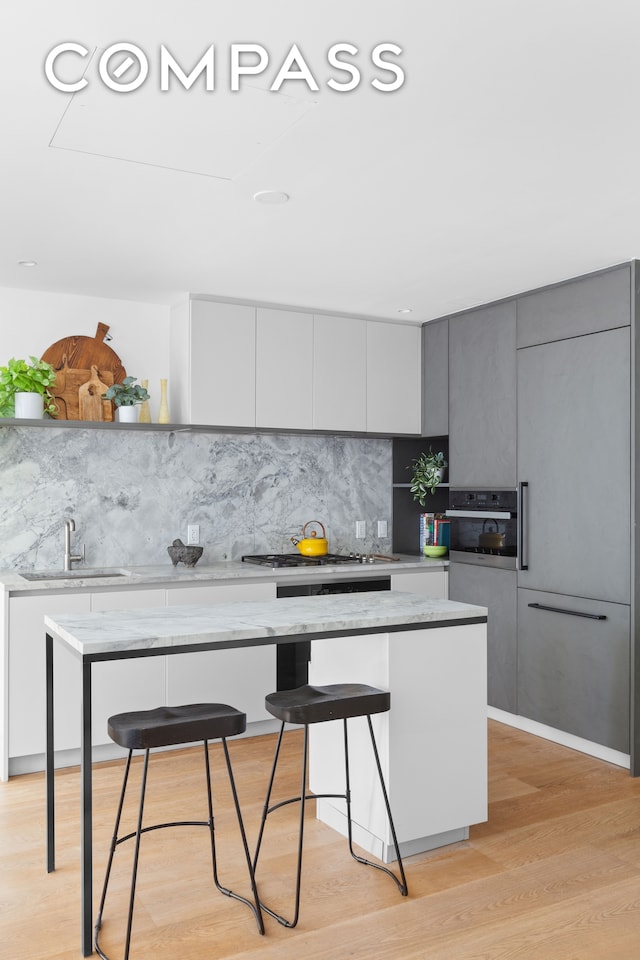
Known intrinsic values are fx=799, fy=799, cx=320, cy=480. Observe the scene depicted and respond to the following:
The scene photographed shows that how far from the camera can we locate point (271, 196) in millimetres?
3049

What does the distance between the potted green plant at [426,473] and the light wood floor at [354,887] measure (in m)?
2.20

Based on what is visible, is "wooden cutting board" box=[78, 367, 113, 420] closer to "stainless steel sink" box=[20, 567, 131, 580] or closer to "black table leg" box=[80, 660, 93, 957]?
"stainless steel sink" box=[20, 567, 131, 580]

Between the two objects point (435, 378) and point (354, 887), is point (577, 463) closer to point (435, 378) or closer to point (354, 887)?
point (435, 378)

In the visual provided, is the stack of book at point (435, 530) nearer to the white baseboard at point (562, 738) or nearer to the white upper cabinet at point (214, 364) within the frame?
the white baseboard at point (562, 738)

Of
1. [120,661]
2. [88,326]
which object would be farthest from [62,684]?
[88,326]

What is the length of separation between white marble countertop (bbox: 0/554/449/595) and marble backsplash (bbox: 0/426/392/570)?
0.53 ft

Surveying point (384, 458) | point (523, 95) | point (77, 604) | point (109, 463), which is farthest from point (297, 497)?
point (523, 95)

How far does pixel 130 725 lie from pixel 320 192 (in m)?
2.01

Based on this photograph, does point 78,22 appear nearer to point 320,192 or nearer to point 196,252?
point 320,192

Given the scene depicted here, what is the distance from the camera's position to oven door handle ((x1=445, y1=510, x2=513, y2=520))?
464 centimetres

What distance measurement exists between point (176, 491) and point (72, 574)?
825mm

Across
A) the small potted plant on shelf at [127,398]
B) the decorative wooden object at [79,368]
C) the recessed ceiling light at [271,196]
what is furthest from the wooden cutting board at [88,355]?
the recessed ceiling light at [271,196]

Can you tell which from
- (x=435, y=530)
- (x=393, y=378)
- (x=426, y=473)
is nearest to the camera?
(x=393, y=378)

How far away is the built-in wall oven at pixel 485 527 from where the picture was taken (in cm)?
466
